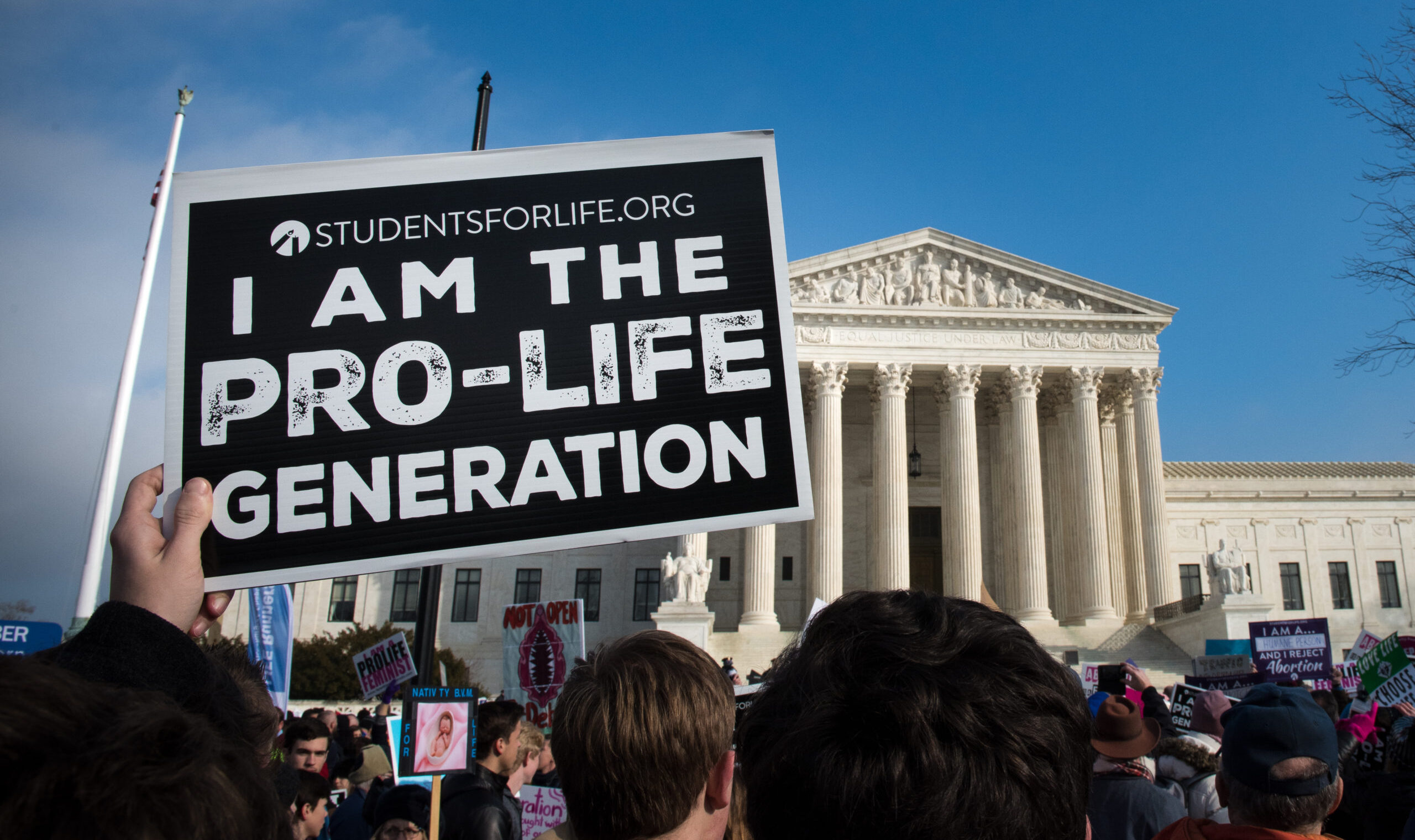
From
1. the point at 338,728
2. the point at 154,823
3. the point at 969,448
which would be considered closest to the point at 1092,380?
the point at 969,448

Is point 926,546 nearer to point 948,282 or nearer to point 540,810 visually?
point 948,282

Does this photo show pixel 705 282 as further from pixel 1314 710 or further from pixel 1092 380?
pixel 1092 380

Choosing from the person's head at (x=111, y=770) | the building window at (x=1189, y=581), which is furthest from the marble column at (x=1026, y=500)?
the person's head at (x=111, y=770)

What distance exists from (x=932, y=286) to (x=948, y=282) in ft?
2.62

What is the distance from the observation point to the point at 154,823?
38.7 inches

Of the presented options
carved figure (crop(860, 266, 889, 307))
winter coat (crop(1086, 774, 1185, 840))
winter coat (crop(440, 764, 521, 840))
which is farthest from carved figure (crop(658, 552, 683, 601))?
winter coat (crop(1086, 774, 1185, 840))

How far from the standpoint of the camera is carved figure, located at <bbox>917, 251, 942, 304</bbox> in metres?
39.2

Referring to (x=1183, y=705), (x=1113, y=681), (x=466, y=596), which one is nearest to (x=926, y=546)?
(x=466, y=596)

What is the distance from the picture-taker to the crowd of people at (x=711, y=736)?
99 cm

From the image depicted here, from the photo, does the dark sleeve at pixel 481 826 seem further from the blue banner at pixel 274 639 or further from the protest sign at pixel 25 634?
the blue banner at pixel 274 639

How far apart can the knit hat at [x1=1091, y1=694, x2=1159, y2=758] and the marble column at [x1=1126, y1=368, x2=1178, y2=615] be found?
3399 cm

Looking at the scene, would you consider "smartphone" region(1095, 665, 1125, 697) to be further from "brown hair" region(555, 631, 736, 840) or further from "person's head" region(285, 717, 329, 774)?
"brown hair" region(555, 631, 736, 840)

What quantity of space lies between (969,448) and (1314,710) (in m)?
35.1

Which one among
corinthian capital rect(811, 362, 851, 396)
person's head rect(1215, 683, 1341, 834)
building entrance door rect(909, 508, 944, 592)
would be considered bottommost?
person's head rect(1215, 683, 1341, 834)
